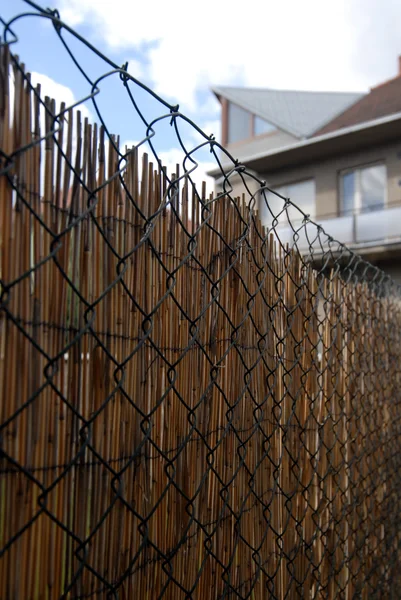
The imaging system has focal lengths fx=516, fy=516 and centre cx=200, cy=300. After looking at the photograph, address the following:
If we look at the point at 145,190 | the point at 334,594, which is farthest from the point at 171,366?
the point at 334,594

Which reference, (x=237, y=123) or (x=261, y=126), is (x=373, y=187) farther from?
(x=237, y=123)

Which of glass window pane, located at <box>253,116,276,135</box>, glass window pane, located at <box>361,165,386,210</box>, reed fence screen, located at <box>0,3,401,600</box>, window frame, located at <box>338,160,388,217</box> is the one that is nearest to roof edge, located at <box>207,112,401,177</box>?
window frame, located at <box>338,160,388,217</box>

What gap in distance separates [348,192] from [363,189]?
1.25 feet

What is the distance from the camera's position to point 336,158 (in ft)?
41.0

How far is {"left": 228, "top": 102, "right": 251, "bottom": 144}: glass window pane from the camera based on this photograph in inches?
621

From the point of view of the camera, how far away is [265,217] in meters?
13.3

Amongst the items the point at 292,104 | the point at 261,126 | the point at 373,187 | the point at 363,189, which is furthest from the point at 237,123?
the point at 373,187

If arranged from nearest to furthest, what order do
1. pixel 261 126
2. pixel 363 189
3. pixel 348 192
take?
1. pixel 363 189
2. pixel 348 192
3. pixel 261 126

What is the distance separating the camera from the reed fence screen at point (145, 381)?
0.92 meters

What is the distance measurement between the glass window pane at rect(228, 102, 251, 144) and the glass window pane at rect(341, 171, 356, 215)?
4.45m

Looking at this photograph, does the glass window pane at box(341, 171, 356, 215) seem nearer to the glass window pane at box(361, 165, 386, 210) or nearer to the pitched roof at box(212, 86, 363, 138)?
the glass window pane at box(361, 165, 386, 210)

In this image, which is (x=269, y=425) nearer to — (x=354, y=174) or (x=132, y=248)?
(x=132, y=248)

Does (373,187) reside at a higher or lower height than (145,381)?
higher

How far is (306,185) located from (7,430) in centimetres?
1276
